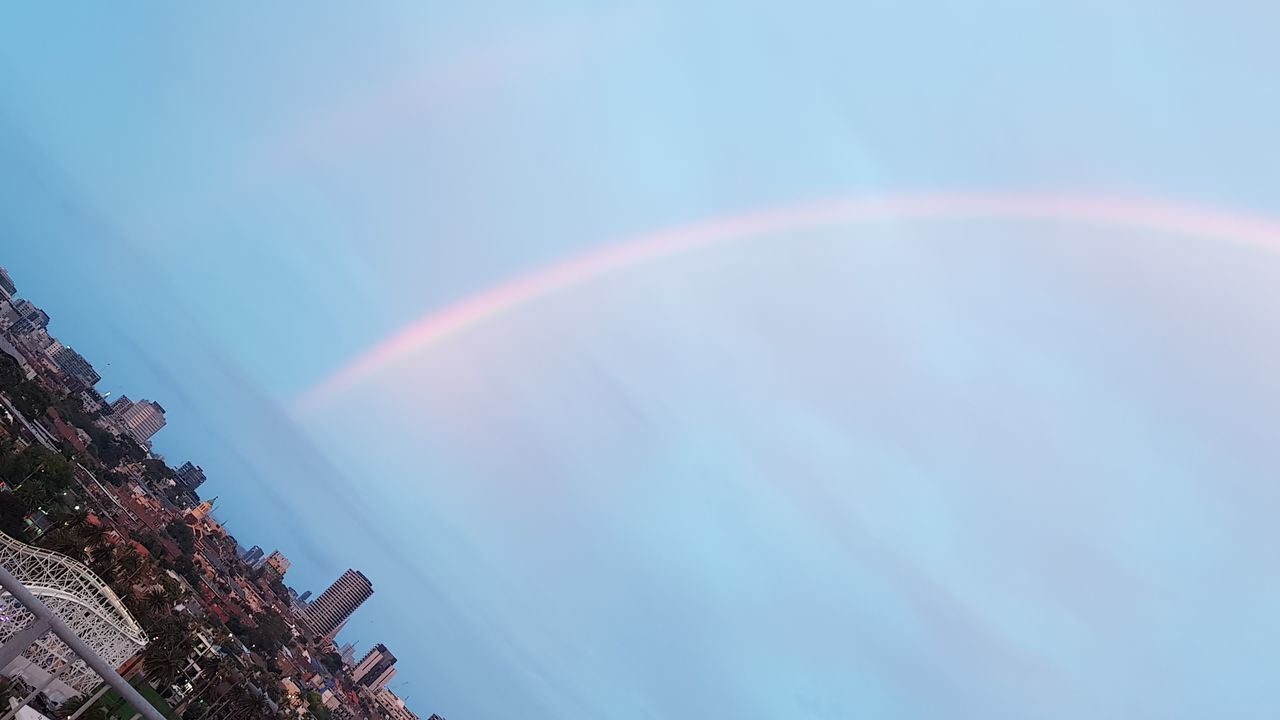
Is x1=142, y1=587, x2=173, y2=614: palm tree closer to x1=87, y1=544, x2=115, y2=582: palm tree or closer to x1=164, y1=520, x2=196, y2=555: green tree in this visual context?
x1=87, y1=544, x2=115, y2=582: palm tree

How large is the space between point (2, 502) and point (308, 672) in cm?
10728

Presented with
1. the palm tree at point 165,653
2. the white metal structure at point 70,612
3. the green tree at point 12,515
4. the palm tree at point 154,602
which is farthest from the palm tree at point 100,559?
the white metal structure at point 70,612

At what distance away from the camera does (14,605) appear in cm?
4506

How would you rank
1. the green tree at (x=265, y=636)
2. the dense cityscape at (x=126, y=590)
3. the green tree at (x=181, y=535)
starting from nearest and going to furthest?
the dense cityscape at (x=126, y=590) → the green tree at (x=265, y=636) → the green tree at (x=181, y=535)

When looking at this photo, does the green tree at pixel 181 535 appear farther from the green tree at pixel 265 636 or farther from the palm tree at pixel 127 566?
the palm tree at pixel 127 566

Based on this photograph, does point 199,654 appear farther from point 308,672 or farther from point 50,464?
point 308,672

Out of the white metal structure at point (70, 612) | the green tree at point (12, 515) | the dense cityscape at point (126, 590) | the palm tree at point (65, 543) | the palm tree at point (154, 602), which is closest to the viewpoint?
the white metal structure at point (70, 612)

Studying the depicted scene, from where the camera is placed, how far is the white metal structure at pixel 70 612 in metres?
48.3

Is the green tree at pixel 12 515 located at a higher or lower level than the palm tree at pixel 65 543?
lower

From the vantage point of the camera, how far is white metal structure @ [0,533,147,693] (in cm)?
4834

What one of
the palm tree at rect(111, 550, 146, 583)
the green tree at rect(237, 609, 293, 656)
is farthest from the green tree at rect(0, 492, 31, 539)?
the green tree at rect(237, 609, 293, 656)

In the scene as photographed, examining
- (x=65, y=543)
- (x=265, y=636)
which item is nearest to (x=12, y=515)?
(x=65, y=543)

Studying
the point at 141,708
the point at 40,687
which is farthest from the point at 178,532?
the point at 141,708

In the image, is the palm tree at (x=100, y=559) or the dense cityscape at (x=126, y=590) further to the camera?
the palm tree at (x=100, y=559)
